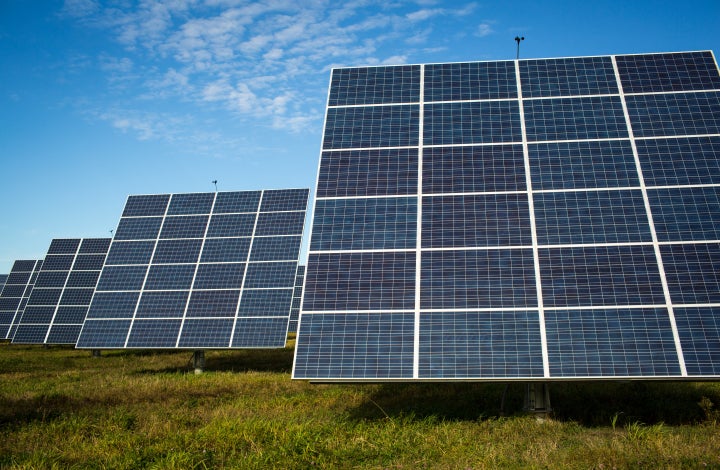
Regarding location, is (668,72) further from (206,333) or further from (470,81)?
(206,333)

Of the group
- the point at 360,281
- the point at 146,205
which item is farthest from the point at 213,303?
the point at 360,281

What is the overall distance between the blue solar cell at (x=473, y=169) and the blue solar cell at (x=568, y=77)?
6.87ft

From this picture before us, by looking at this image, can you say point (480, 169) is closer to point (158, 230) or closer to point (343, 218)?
point (343, 218)

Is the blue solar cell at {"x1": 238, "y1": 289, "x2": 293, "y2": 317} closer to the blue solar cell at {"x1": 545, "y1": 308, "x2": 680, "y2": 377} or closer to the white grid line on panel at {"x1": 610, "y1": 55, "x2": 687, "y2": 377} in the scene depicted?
the blue solar cell at {"x1": 545, "y1": 308, "x2": 680, "y2": 377}

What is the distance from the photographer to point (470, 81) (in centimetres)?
1320

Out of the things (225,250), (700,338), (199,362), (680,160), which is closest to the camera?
(700,338)

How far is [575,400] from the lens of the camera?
1278 cm

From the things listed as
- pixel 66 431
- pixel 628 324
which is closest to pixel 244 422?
pixel 66 431

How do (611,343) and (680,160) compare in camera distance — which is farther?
(680,160)

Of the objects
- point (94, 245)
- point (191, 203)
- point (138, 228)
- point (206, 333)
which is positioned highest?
point (94, 245)

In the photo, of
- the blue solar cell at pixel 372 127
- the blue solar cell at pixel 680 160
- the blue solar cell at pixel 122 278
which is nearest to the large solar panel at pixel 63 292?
the blue solar cell at pixel 122 278

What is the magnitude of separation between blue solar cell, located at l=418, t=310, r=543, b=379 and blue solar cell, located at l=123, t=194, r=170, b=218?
59.5ft

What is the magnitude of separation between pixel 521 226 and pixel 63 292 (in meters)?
30.7

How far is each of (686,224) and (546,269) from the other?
2.98 metres
